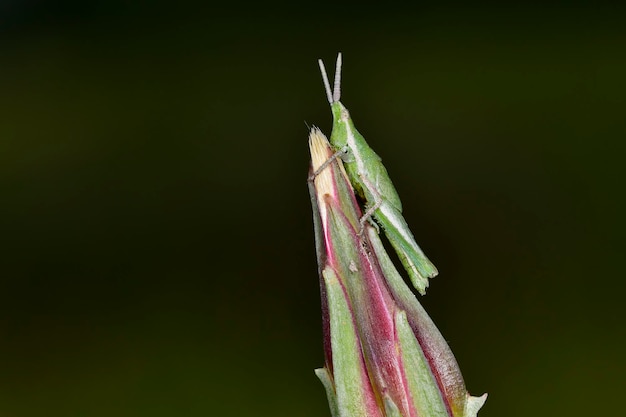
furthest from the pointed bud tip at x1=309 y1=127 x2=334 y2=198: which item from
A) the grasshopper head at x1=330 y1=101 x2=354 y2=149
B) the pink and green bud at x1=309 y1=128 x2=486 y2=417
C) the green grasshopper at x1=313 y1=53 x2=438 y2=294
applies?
the grasshopper head at x1=330 y1=101 x2=354 y2=149

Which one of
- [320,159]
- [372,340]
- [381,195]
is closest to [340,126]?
[381,195]

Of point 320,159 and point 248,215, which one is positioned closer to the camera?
point 320,159

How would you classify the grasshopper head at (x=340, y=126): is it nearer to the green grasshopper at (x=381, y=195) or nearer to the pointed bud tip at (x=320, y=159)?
the green grasshopper at (x=381, y=195)

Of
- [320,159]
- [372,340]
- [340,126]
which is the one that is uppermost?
[340,126]

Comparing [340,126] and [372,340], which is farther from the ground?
[340,126]

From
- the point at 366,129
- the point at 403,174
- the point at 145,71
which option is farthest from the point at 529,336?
the point at 145,71

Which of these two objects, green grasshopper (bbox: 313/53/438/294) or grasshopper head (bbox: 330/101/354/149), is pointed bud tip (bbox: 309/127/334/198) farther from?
grasshopper head (bbox: 330/101/354/149)

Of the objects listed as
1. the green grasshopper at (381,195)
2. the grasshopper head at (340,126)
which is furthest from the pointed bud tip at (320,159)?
the grasshopper head at (340,126)

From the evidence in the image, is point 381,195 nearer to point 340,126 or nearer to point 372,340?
point 340,126
